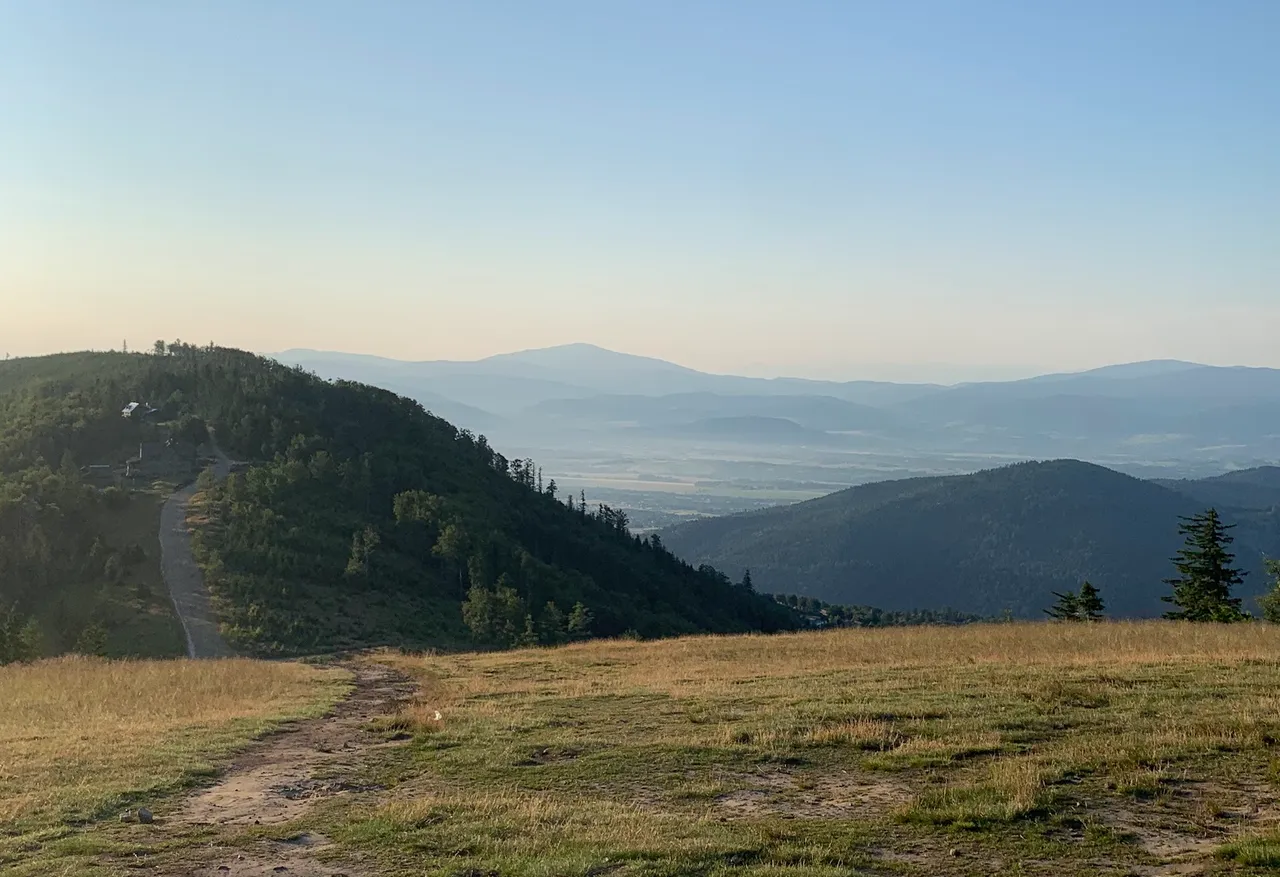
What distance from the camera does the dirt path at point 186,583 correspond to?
5078 centimetres

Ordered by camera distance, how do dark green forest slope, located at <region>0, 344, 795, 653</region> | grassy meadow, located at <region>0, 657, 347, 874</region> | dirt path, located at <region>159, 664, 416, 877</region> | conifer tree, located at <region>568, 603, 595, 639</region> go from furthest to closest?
conifer tree, located at <region>568, 603, 595, 639</region>
dark green forest slope, located at <region>0, 344, 795, 653</region>
grassy meadow, located at <region>0, 657, 347, 874</region>
dirt path, located at <region>159, 664, 416, 877</region>

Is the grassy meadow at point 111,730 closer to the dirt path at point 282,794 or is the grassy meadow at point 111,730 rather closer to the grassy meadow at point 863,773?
the dirt path at point 282,794

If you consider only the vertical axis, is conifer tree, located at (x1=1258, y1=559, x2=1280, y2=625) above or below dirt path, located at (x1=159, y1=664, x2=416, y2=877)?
below

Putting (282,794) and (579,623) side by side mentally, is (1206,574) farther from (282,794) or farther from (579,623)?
(282,794)

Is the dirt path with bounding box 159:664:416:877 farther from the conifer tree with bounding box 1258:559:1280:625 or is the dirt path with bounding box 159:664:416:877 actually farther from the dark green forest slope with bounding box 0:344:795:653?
the conifer tree with bounding box 1258:559:1280:625

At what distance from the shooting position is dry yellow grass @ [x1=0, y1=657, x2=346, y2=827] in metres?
13.4

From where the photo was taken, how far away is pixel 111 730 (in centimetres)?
1898

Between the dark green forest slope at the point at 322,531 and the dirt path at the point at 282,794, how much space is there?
113 feet

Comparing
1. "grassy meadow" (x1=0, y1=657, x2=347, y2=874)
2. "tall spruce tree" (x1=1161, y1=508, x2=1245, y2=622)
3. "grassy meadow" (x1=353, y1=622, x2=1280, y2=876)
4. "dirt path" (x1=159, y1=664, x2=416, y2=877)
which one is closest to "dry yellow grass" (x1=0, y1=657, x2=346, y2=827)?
"grassy meadow" (x1=0, y1=657, x2=347, y2=874)

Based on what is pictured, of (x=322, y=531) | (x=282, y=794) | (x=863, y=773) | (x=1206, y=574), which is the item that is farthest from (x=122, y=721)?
(x=322, y=531)

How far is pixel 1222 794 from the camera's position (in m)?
10.9

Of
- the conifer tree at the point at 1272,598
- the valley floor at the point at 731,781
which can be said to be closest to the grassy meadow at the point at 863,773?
the valley floor at the point at 731,781

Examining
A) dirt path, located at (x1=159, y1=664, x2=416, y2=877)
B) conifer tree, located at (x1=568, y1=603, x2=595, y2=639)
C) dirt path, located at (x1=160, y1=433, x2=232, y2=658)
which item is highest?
dirt path, located at (x1=159, y1=664, x2=416, y2=877)

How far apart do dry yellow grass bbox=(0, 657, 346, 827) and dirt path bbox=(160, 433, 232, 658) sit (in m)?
17.1
